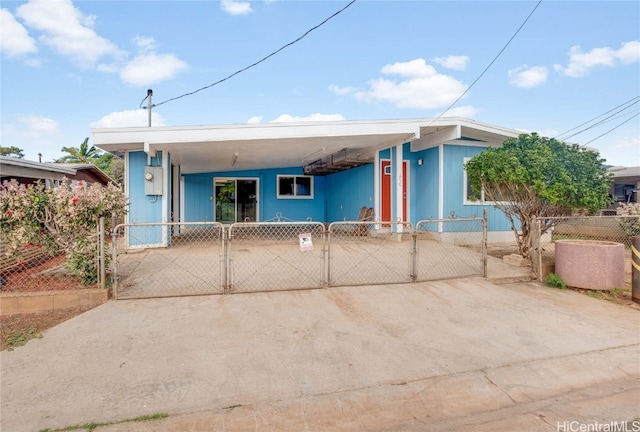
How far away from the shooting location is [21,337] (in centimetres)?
342

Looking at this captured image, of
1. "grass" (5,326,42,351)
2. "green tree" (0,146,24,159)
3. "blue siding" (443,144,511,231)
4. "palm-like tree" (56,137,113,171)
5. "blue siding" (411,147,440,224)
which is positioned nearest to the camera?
"grass" (5,326,42,351)

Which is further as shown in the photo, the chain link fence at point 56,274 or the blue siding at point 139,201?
the blue siding at point 139,201

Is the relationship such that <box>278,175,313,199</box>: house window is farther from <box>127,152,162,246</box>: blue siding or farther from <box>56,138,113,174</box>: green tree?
<box>56,138,113,174</box>: green tree

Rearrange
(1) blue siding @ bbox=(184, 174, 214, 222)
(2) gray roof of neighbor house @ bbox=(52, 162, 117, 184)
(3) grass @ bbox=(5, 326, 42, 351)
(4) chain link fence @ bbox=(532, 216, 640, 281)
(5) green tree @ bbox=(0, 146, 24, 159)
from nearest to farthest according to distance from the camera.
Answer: (3) grass @ bbox=(5, 326, 42, 351), (4) chain link fence @ bbox=(532, 216, 640, 281), (2) gray roof of neighbor house @ bbox=(52, 162, 117, 184), (1) blue siding @ bbox=(184, 174, 214, 222), (5) green tree @ bbox=(0, 146, 24, 159)

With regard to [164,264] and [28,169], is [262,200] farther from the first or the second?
[164,264]

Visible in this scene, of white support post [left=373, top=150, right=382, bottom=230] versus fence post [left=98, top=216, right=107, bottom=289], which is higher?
white support post [left=373, top=150, right=382, bottom=230]

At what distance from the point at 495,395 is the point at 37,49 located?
14.9 m

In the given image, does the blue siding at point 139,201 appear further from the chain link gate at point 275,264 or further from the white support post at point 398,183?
the white support post at point 398,183

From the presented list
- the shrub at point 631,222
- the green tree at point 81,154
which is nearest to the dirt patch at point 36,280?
the shrub at point 631,222

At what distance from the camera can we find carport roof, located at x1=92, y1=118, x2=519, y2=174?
7852 mm

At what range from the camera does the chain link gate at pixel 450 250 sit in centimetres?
601

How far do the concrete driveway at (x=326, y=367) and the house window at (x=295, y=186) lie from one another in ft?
33.5

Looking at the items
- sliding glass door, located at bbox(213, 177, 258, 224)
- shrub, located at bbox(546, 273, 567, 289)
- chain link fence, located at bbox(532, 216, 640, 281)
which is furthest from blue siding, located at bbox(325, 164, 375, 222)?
shrub, located at bbox(546, 273, 567, 289)

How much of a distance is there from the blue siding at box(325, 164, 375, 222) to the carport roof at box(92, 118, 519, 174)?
1.03 metres
